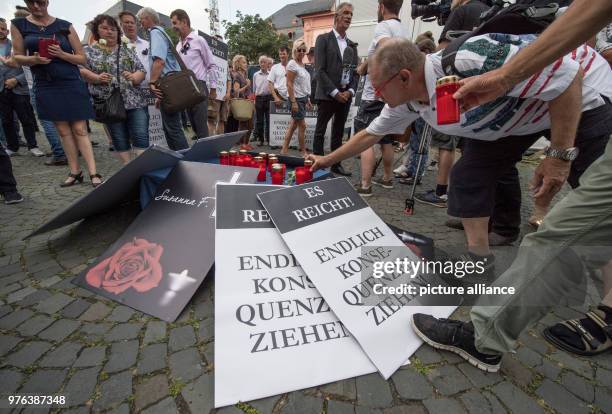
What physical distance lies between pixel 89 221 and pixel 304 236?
1.94 meters

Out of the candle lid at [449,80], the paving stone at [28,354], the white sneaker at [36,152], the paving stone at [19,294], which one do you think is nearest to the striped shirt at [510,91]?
the candle lid at [449,80]

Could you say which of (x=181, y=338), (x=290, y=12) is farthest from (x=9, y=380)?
(x=290, y=12)

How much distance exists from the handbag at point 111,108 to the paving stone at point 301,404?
3.41m

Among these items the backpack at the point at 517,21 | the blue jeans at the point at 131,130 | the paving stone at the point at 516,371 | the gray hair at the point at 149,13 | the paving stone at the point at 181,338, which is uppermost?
the gray hair at the point at 149,13

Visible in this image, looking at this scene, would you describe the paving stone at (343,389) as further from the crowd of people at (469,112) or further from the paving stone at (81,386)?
the paving stone at (81,386)

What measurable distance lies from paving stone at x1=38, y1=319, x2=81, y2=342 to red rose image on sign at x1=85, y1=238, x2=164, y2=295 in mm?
232

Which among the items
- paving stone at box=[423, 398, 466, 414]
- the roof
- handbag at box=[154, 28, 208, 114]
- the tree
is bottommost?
paving stone at box=[423, 398, 466, 414]

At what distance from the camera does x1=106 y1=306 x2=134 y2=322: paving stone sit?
155 cm

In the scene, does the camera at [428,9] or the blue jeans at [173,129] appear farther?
the blue jeans at [173,129]

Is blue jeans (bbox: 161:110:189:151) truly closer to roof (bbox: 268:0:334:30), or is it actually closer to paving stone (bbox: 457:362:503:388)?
paving stone (bbox: 457:362:503:388)

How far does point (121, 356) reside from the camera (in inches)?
52.6

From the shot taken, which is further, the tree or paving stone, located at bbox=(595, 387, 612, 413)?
the tree

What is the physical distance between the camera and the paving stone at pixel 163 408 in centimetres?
110

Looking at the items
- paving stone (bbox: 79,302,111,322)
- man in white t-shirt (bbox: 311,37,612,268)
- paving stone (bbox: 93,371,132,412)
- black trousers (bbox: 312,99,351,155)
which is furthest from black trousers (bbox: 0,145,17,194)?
black trousers (bbox: 312,99,351,155)
